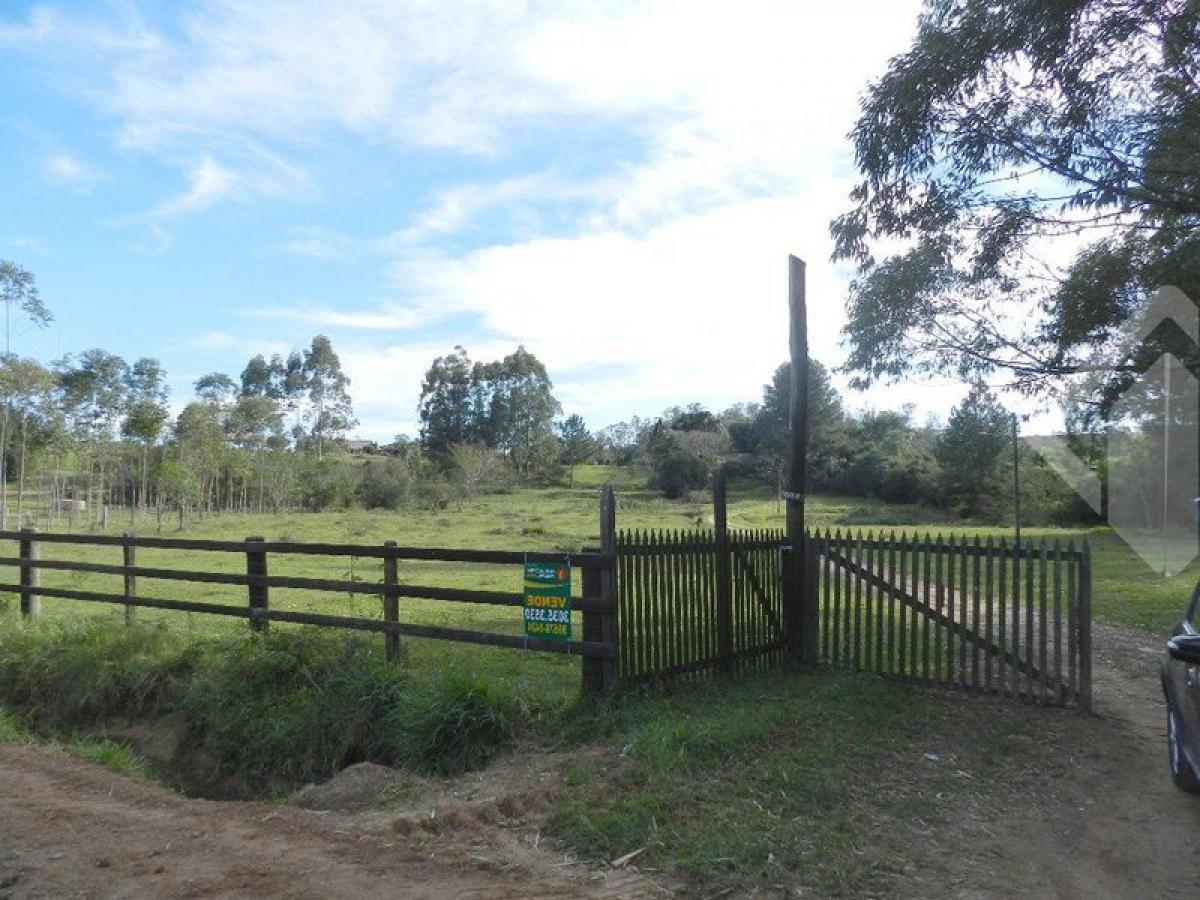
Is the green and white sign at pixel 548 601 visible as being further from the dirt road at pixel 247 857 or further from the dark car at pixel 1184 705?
the dark car at pixel 1184 705

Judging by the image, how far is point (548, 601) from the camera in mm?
7594

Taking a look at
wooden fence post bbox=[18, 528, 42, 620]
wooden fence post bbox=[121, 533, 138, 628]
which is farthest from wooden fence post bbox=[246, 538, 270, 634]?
wooden fence post bbox=[18, 528, 42, 620]

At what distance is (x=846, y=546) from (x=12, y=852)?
696 centimetres

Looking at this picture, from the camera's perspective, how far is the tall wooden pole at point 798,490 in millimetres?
9297

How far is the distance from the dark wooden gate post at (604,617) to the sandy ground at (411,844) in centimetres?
116

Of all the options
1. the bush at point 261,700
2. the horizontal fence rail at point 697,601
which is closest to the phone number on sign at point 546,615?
the horizontal fence rail at point 697,601

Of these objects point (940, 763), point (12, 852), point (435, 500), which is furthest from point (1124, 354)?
point (435, 500)

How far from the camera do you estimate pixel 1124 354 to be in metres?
11.6

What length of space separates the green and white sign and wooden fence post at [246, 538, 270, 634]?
10.8 ft

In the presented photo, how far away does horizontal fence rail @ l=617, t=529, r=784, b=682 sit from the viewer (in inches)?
299

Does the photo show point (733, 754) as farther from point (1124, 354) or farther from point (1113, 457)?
point (1113, 457)

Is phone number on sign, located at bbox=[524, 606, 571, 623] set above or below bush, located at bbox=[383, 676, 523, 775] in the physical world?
above

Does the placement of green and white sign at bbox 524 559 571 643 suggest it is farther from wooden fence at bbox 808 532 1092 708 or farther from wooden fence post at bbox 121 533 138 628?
wooden fence post at bbox 121 533 138 628

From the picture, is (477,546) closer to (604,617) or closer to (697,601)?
(697,601)
